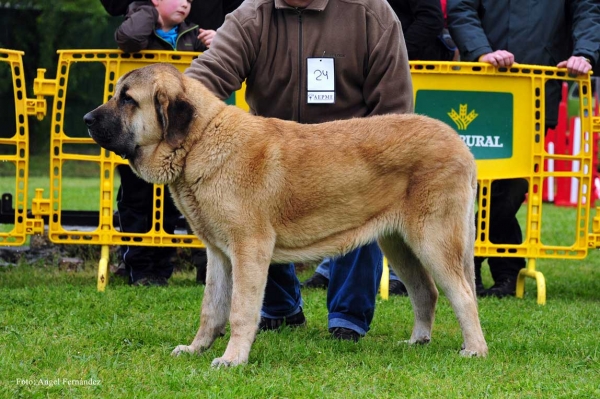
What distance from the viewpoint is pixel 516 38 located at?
7668 mm

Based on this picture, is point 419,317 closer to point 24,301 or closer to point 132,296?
point 132,296

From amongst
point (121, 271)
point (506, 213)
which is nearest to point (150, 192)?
point (121, 271)

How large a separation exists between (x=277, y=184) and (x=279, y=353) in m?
0.97

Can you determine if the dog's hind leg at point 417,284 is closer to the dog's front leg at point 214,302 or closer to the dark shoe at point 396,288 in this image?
the dog's front leg at point 214,302

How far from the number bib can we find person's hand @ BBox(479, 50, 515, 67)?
2.17m

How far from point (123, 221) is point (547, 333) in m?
3.58

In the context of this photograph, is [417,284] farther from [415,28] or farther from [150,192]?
[415,28]

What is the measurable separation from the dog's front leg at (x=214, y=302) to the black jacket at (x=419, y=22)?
3.52 meters

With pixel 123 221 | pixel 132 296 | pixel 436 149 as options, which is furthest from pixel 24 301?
pixel 436 149

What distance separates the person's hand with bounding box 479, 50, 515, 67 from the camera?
7230 millimetres

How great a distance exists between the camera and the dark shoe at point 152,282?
24.4ft

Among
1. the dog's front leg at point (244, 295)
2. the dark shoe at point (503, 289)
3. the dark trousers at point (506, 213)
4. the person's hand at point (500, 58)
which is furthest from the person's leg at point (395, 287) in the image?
the dog's front leg at point (244, 295)

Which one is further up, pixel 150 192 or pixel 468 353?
pixel 150 192

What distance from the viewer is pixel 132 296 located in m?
6.79
